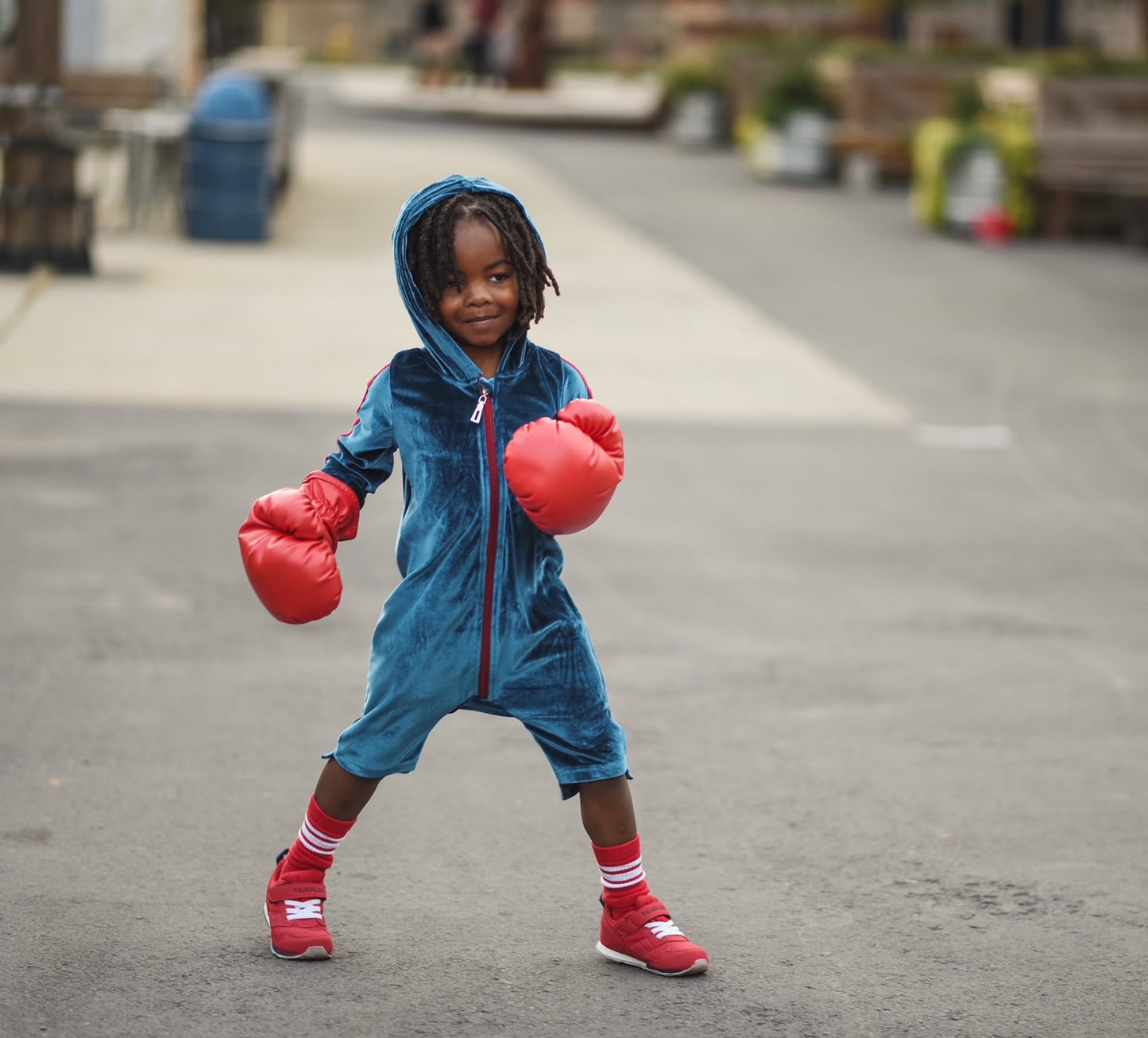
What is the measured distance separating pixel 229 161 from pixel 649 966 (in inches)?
464

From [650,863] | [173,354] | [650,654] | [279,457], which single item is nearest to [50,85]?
[173,354]

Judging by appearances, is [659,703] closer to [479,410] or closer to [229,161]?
[479,410]

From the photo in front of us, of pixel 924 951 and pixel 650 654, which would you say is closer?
pixel 924 951

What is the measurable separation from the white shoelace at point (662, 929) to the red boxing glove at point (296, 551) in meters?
0.87

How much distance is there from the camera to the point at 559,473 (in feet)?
10.6

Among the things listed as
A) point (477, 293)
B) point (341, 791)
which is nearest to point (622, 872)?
point (341, 791)

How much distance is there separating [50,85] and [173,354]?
3.03m

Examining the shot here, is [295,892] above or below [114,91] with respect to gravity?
below

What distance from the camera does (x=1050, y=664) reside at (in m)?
5.70

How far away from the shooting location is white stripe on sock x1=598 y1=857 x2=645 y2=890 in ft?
11.5

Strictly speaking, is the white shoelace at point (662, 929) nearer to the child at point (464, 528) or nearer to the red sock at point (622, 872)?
the red sock at point (622, 872)

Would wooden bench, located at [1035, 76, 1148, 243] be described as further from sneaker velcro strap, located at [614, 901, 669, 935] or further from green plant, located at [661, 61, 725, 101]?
sneaker velcro strap, located at [614, 901, 669, 935]

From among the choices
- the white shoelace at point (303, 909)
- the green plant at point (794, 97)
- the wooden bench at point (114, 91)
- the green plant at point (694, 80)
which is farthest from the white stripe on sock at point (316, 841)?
the green plant at point (694, 80)

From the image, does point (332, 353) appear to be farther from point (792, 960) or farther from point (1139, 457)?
point (792, 960)
